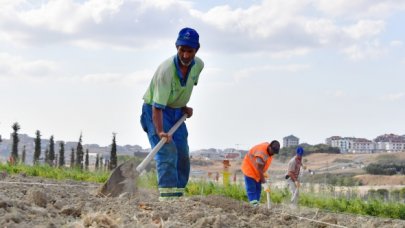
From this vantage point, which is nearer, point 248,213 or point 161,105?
point 248,213

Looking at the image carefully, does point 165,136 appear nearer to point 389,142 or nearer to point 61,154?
point 61,154

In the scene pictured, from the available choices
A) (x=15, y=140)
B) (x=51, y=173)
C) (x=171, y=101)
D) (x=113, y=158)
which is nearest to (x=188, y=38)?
(x=171, y=101)

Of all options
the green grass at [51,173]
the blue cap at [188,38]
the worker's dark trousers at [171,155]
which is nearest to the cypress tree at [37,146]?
the green grass at [51,173]

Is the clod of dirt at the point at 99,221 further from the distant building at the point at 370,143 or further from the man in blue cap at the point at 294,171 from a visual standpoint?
the distant building at the point at 370,143

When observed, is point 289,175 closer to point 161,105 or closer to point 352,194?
point 352,194

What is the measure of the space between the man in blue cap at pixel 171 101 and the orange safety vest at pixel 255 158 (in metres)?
3.21

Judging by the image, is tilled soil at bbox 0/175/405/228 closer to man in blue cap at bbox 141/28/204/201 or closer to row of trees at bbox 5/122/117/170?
man in blue cap at bbox 141/28/204/201

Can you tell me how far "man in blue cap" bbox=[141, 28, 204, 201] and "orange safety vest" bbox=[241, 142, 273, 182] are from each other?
3211 mm

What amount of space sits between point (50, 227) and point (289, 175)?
9.94 m

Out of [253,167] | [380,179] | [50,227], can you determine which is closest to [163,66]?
[50,227]

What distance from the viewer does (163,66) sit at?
18.8 feet

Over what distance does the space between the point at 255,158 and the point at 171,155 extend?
3554 millimetres

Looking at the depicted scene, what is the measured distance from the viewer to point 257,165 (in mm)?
9070

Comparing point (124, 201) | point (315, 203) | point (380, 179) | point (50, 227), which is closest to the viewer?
point (50, 227)
